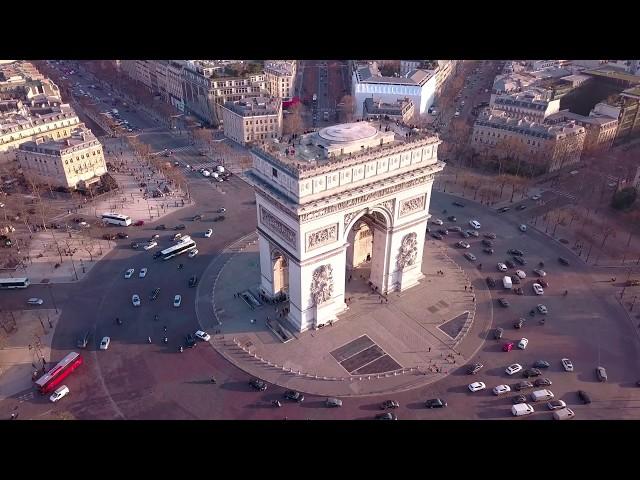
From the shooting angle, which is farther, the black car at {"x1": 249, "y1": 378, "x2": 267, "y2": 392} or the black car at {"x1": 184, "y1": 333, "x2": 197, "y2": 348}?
the black car at {"x1": 184, "y1": 333, "x2": 197, "y2": 348}

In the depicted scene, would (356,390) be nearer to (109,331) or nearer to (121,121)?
(109,331)

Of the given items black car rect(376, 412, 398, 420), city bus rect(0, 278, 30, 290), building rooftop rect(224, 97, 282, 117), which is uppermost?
building rooftop rect(224, 97, 282, 117)

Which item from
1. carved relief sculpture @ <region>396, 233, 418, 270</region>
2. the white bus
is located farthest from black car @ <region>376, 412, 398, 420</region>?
the white bus

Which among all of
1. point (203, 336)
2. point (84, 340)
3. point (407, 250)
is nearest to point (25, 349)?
point (84, 340)

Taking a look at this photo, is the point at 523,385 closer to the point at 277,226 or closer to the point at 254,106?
the point at 277,226

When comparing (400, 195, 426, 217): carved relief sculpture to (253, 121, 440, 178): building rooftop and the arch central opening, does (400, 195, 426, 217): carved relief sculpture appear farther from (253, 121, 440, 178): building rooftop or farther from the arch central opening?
(253, 121, 440, 178): building rooftop
